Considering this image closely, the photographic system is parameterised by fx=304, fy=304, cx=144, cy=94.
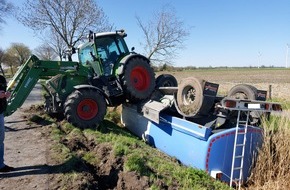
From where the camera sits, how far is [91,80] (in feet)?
31.4

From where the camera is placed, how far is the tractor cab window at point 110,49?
32.3ft

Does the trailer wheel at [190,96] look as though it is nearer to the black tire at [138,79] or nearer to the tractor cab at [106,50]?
the black tire at [138,79]

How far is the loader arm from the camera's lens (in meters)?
8.38

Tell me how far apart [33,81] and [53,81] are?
0.55m

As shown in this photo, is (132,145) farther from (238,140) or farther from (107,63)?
(107,63)

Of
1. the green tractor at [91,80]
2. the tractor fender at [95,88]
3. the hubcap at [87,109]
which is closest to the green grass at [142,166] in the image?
the hubcap at [87,109]

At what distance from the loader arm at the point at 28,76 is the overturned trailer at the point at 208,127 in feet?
8.94

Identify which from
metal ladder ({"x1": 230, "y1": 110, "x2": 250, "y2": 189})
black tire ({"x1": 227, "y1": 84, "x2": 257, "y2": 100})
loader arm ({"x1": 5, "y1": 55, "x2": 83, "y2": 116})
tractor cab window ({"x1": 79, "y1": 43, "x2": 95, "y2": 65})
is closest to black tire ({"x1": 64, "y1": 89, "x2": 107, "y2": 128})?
loader arm ({"x1": 5, "y1": 55, "x2": 83, "y2": 116})

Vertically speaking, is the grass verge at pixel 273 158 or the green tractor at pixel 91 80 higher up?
the green tractor at pixel 91 80

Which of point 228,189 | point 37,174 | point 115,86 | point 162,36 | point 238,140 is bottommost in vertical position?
point 228,189

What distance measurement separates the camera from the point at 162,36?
76.5ft

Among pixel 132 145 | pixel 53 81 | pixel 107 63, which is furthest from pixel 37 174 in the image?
pixel 107 63

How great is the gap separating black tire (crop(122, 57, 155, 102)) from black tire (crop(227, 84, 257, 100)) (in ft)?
9.16

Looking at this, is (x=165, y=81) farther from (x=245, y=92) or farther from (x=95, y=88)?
(x=245, y=92)
